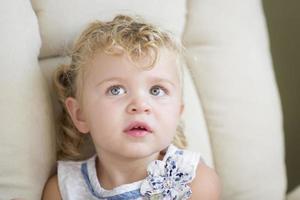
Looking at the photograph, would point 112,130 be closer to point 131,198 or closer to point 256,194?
point 131,198

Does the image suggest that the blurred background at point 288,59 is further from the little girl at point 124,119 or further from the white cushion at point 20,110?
the white cushion at point 20,110

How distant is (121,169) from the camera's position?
1.14 meters

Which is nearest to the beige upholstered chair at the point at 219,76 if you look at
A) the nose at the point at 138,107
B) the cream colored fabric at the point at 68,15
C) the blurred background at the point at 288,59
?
the cream colored fabric at the point at 68,15

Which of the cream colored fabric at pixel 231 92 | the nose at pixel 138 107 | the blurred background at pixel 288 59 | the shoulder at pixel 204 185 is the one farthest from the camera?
the blurred background at pixel 288 59

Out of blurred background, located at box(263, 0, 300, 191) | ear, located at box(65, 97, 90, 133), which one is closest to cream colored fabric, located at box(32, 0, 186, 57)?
ear, located at box(65, 97, 90, 133)

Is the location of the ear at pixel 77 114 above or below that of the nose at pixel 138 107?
below

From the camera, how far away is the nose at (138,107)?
1.01m

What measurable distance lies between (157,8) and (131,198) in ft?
1.43

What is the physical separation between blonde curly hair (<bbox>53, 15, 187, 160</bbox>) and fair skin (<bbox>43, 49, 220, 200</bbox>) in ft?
0.06

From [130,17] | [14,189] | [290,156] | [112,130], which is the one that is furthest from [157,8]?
[290,156]

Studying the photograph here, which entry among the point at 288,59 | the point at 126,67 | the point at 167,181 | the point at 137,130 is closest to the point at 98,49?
the point at 126,67

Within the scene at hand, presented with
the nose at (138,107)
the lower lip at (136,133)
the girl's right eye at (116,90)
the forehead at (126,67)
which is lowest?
the lower lip at (136,133)

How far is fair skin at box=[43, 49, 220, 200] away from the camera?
40.3 inches

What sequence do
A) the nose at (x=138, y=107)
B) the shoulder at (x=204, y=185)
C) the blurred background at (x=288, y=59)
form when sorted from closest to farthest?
1. the nose at (x=138, y=107)
2. the shoulder at (x=204, y=185)
3. the blurred background at (x=288, y=59)
